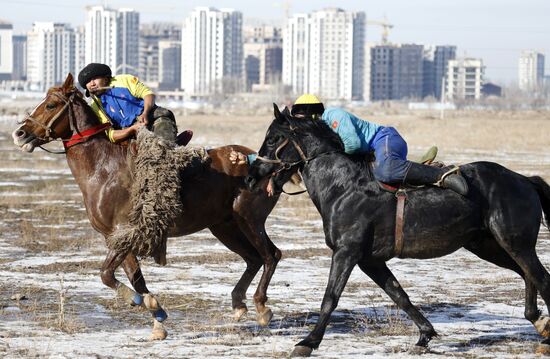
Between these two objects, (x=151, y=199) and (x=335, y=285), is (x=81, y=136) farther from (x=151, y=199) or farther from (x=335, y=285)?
(x=335, y=285)

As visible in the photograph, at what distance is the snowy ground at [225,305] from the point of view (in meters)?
9.70

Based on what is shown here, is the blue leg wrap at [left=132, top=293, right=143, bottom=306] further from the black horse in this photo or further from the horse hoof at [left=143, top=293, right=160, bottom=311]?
the black horse

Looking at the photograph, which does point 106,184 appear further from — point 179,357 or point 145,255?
point 179,357

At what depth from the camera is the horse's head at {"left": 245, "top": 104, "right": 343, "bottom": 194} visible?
32.3ft

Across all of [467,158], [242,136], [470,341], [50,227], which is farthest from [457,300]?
[242,136]

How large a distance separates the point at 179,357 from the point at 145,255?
1653 mm

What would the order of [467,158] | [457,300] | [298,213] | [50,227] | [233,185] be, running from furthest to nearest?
[467,158]
[298,213]
[50,227]
[457,300]
[233,185]

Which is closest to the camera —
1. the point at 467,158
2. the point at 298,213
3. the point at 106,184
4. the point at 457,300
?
the point at 106,184

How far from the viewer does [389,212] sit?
973 cm

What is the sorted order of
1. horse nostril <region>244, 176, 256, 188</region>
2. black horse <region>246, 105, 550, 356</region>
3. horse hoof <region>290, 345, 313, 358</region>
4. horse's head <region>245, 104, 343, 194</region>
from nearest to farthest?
horse hoof <region>290, 345, 313, 358</region>
black horse <region>246, 105, 550, 356</region>
horse's head <region>245, 104, 343, 194</region>
horse nostril <region>244, 176, 256, 188</region>

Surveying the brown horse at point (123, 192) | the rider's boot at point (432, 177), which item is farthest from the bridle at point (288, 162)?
the brown horse at point (123, 192)

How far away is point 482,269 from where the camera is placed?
14.9m

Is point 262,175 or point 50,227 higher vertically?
point 262,175

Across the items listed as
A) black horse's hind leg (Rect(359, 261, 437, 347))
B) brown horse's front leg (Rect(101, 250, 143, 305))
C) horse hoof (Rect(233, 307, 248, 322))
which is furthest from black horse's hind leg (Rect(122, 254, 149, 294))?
black horse's hind leg (Rect(359, 261, 437, 347))
